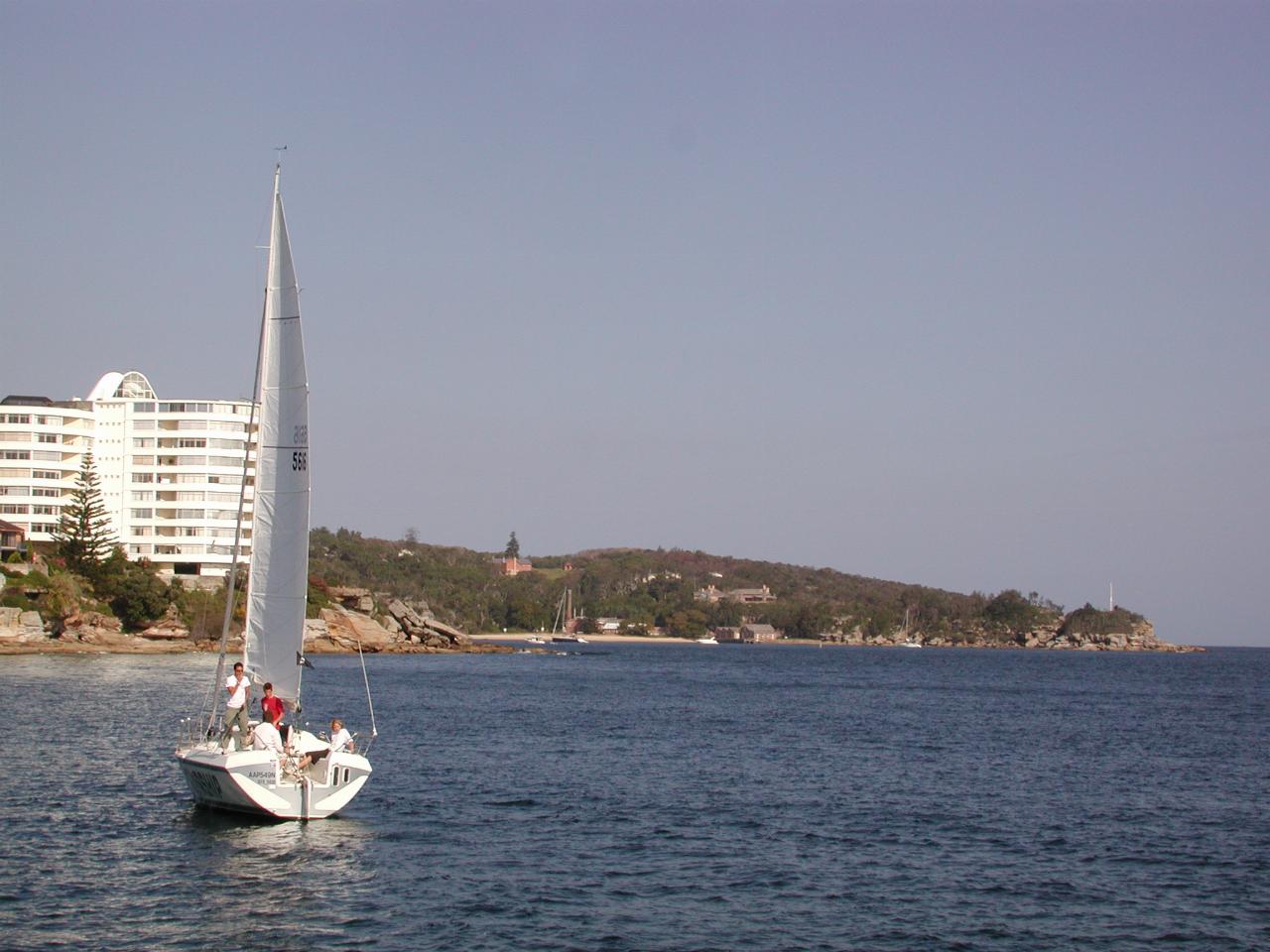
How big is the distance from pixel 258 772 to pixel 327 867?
12.8 ft

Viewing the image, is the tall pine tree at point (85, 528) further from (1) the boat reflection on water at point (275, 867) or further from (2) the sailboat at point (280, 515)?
(1) the boat reflection on water at point (275, 867)

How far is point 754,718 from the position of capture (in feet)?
207

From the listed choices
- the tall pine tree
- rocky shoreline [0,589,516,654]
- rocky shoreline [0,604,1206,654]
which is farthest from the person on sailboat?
the tall pine tree

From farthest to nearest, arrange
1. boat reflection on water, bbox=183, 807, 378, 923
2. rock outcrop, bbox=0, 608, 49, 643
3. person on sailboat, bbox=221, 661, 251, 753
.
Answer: rock outcrop, bbox=0, 608, 49, 643 < person on sailboat, bbox=221, 661, 251, 753 < boat reflection on water, bbox=183, 807, 378, 923

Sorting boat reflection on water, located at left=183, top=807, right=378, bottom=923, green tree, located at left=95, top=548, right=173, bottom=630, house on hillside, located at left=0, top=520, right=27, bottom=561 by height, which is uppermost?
house on hillside, located at left=0, top=520, right=27, bottom=561

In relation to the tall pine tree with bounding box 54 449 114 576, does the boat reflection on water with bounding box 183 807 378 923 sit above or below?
below

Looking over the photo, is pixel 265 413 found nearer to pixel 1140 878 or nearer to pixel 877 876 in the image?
pixel 877 876

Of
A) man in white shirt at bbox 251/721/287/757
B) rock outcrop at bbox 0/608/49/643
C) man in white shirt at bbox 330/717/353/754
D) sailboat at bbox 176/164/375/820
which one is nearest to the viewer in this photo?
man in white shirt at bbox 251/721/287/757

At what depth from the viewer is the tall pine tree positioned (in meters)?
116

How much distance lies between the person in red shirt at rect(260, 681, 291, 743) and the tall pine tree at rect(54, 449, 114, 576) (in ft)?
301

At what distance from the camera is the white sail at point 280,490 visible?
30.6 m

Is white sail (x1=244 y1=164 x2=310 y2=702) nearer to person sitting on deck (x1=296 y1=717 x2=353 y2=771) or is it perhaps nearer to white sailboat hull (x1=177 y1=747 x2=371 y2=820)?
person sitting on deck (x1=296 y1=717 x2=353 y2=771)

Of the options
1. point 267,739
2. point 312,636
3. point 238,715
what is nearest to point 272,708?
point 267,739

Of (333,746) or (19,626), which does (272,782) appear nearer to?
(333,746)
